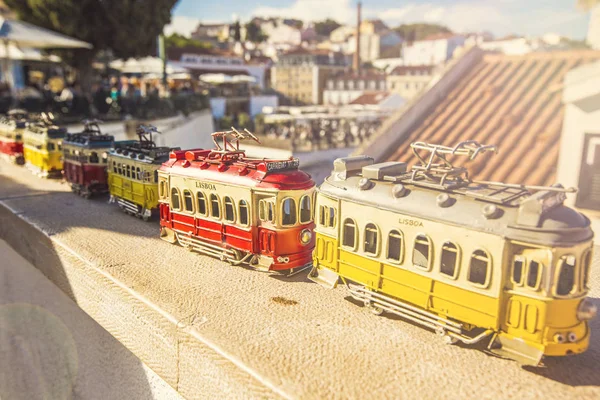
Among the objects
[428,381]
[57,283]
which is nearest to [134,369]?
[57,283]

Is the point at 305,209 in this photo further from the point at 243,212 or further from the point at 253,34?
the point at 253,34

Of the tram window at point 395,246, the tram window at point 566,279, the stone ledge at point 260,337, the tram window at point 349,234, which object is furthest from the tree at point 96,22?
the tram window at point 566,279

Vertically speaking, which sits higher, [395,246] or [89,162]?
[89,162]

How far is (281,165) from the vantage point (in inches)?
409

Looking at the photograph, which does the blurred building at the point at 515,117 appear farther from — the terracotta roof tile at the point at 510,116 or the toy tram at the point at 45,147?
the toy tram at the point at 45,147

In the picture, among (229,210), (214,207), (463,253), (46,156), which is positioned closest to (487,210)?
(463,253)

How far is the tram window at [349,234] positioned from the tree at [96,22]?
100 ft

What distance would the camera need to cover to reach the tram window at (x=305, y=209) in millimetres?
10320

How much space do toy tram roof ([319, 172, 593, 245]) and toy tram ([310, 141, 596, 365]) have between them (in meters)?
0.02

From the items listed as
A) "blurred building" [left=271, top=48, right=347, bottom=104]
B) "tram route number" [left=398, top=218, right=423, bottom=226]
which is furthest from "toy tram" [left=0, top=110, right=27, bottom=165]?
"blurred building" [left=271, top=48, right=347, bottom=104]

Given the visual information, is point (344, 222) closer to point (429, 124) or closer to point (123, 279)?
point (123, 279)

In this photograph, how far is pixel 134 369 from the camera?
9.57 metres

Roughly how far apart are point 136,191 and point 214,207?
443 cm

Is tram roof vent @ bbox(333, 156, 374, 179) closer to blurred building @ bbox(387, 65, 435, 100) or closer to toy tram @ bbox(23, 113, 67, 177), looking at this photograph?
toy tram @ bbox(23, 113, 67, 177)
